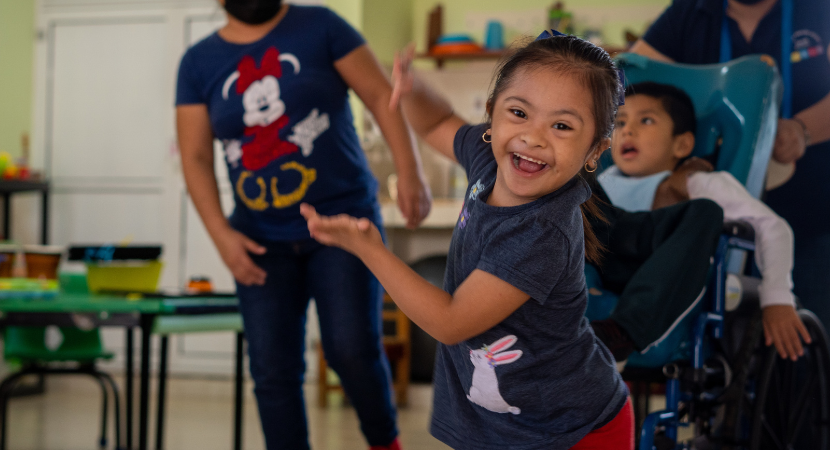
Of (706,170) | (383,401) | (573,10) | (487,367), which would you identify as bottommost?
(383,401)

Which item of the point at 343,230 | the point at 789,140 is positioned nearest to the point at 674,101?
the point at 789,140

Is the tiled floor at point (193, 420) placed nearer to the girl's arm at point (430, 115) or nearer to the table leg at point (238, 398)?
the table leg at point (238, 398)

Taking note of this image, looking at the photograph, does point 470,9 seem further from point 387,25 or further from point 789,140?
point 789,140

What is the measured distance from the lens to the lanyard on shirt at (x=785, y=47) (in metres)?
1.80

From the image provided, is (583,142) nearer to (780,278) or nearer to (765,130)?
(780,278)

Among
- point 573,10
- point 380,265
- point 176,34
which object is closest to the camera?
point 380,265

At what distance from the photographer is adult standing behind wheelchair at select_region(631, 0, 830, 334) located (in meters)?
1.81

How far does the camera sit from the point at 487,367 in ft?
3.30

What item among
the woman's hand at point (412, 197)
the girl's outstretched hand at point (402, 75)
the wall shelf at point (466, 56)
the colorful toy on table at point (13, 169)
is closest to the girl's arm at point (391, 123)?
the woman's hand at point (412, 197)

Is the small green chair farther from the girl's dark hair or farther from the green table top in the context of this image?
the girl's dark hair

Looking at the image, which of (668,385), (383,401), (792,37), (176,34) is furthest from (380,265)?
(176,34)

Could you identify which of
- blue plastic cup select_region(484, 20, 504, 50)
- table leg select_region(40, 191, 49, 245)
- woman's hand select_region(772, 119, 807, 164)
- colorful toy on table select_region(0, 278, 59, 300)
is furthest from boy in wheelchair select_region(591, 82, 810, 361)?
table leg select_region(40, 191, 49, 245)

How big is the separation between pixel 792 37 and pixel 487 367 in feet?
4.40

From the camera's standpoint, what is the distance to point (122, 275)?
6.26 ft
